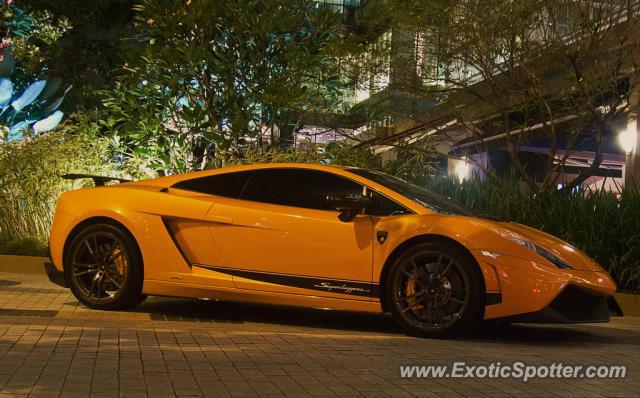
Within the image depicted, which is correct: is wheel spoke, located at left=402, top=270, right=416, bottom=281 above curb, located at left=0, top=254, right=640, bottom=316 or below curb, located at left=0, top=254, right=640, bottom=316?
above

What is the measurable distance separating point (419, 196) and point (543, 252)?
1249mm

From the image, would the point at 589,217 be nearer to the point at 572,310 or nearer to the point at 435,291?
the point at 572,310

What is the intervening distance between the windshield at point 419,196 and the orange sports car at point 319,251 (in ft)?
0.07

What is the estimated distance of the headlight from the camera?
629 cm

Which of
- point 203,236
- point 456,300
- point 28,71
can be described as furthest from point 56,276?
point 28,71

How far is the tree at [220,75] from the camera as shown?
13.1 metres

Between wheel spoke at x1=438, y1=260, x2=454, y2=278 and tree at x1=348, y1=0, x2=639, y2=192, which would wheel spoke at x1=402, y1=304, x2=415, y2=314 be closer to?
wheel spoke at x1=438, y1=260, x2=454, y2=278

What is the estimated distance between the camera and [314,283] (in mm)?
6711

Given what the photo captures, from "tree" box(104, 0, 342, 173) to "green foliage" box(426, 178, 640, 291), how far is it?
12.2 feet

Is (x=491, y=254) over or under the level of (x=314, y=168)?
under

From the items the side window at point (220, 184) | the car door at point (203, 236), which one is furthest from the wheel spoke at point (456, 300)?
the side window at point (220, 184)

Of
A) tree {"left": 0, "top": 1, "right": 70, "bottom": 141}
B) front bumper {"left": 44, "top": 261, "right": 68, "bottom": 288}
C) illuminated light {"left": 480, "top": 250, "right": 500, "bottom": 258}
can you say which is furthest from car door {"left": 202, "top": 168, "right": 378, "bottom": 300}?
tree {"left": 0, "top": 1, "right": 70, "bottom": 141}

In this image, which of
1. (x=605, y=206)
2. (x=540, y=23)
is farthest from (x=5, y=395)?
(x=540, y=23)

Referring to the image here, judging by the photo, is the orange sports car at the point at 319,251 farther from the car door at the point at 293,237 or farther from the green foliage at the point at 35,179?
the green foliage at the point at 35,179
